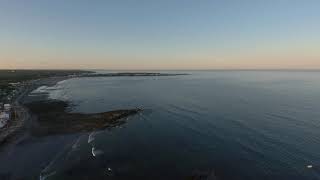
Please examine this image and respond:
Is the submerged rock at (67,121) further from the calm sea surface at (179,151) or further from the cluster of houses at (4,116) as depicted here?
the cluster of houses at (4,116)

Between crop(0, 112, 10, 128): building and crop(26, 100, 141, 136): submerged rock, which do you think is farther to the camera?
crop(0, 112, 10, 128): building

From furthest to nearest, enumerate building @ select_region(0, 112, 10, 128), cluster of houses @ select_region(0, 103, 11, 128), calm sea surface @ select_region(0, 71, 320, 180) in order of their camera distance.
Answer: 1. cluster of houses @ select_region(0, 103, 11, 128)
2. building @ select_region(0, 112, 10, 128)
3. calm sea surface @ select_region(0, 71, 320, 180)

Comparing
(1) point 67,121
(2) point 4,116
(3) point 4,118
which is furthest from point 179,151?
(2) point 4,116

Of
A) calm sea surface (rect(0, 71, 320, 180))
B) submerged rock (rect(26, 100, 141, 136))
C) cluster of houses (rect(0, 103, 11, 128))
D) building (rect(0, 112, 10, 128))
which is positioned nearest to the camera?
calm sea surface (rect(0, 71, 320, 180))

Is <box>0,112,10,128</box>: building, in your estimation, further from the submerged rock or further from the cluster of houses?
the submerged rock

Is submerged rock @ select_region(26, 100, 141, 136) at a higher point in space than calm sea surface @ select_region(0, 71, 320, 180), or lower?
lower

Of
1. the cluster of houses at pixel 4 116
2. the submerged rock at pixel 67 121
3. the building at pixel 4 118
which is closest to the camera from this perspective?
the submerged rock at pixel 67 121

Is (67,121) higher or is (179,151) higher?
(179,151)

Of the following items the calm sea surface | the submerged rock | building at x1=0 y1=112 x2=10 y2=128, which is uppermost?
building at x1=0 y1=112 x2=10 y2=128

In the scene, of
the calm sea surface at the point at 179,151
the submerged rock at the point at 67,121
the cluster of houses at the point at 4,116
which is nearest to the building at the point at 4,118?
the cluster of houses at the point at 4,116

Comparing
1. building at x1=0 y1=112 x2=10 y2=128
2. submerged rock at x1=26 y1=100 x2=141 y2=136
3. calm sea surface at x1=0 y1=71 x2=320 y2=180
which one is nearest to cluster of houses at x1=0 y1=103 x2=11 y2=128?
building at x1=0 y1=112 x2=10 y2=128

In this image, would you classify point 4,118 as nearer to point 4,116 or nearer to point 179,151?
point 4,116

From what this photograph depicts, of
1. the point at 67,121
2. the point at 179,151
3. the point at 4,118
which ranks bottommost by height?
the point at 67,121
